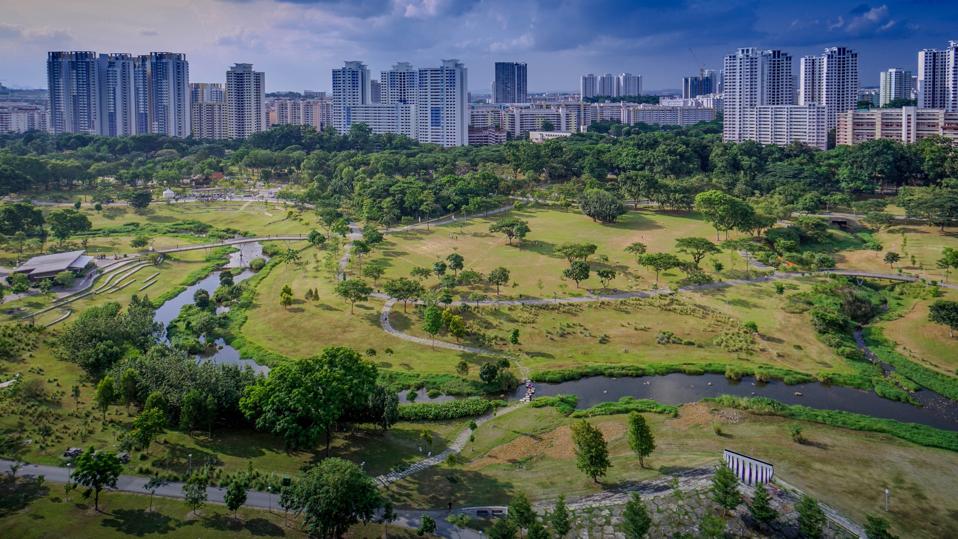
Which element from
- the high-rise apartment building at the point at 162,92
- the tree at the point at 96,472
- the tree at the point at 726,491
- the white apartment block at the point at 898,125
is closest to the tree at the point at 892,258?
the tree at the point at 726,491

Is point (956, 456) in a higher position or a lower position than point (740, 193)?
lower

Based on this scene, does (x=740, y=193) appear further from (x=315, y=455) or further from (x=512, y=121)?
(x=512, y=121)

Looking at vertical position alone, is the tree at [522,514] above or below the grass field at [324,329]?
below

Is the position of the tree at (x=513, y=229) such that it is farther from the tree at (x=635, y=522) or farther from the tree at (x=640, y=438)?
the tree at (x=635, y=522)

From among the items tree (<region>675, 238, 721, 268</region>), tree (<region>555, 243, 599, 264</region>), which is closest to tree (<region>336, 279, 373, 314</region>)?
tree (<region>555, 243, 599, 264</region>)

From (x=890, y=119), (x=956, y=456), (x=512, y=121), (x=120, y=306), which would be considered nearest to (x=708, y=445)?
(x=956, y=456)

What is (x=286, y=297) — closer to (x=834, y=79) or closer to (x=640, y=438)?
(x=640, y=438)

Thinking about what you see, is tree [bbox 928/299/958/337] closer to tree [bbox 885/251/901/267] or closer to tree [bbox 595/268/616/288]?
tree [bbox 885/251/901/267]
